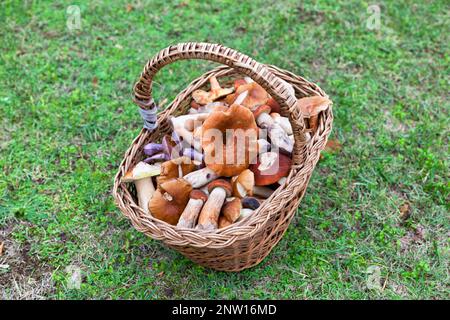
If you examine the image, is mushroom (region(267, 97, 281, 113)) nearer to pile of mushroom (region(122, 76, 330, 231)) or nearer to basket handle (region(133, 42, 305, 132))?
pile of mushroom (region(122, 76, 330, 231))

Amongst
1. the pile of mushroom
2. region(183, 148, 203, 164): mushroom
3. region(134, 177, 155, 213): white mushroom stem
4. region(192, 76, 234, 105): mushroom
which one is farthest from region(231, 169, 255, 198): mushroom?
region(192, 76, 234, 105): mushroom

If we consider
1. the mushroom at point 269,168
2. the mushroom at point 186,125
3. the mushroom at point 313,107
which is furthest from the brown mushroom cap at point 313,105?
the mushroom at point 186,125

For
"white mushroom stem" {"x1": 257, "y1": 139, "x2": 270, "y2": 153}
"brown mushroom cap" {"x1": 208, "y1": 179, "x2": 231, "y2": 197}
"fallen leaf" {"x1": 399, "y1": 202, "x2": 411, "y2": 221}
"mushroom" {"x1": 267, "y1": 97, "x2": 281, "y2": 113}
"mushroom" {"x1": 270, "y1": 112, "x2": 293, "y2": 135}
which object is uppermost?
"mushroom" {"x1": 267, "y1": 97, "x2": 281, "y2": 113}

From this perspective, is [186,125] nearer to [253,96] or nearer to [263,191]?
[253,96]

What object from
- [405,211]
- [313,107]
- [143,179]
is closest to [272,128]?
[313,107]

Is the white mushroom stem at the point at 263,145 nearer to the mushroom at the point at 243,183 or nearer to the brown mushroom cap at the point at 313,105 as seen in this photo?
the mushroom at the point at 243,183
